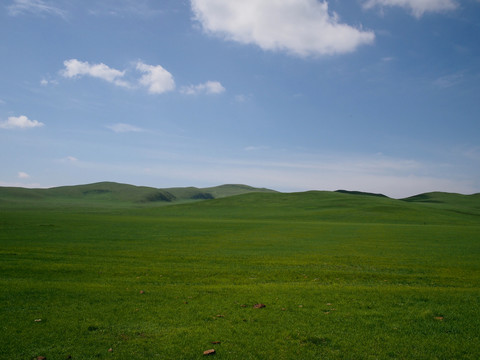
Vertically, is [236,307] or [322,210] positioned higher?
[322,210]

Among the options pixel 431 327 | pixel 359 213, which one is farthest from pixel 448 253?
pixel 359 213

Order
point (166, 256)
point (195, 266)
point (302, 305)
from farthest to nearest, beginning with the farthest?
point (166, 256), point (195, 266), point (302, 305)

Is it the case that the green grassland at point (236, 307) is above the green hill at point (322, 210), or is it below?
below

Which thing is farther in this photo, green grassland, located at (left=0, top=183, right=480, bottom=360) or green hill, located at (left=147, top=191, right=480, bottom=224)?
green hill, located at (left=147, top=191, right=480, bottom=224)

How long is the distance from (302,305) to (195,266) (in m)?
9.24

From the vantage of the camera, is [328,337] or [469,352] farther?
[328,337]

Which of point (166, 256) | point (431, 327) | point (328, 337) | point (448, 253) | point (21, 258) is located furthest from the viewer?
point (448, 253)

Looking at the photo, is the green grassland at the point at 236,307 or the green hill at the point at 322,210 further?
the green hill at the point at 322,210

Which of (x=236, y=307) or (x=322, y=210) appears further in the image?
(x=322, y=210)

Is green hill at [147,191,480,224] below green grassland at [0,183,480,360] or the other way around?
the other way around

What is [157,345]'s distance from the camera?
27.5ft

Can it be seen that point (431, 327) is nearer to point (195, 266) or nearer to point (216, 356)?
point (216, 356)

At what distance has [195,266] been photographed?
63.5 ft

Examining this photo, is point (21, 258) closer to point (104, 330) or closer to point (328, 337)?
point (104, 330)
